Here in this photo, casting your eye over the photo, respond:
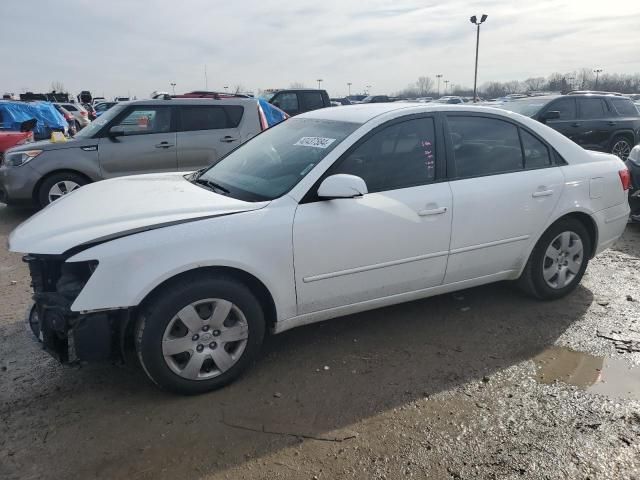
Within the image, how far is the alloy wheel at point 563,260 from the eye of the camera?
420cm

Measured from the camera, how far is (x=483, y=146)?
3873 millimetres

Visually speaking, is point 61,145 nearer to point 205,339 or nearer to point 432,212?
point 205,339

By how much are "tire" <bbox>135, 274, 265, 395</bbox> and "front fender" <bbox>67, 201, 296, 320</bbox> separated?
0.12m

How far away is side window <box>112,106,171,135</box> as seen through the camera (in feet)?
24.4

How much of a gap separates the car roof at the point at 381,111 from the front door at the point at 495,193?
8cm

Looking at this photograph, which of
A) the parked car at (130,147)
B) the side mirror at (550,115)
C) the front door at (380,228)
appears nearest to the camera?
the front door at (380,228)

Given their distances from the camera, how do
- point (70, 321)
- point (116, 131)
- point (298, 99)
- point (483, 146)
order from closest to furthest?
point (70, 321) < point (483, 146) < point (116, 131) < point (298, 99)

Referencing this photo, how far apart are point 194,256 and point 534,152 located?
2.87m

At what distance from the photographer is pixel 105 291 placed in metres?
2.66

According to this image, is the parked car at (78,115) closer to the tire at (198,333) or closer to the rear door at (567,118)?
the rear door at (567,118)

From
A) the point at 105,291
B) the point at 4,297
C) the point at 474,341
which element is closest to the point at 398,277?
the point at 474,341

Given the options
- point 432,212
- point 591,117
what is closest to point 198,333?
point 432,212

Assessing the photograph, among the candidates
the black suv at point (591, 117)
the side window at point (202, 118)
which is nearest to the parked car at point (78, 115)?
the side window at point (202, 118)

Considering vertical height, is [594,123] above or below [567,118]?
below
